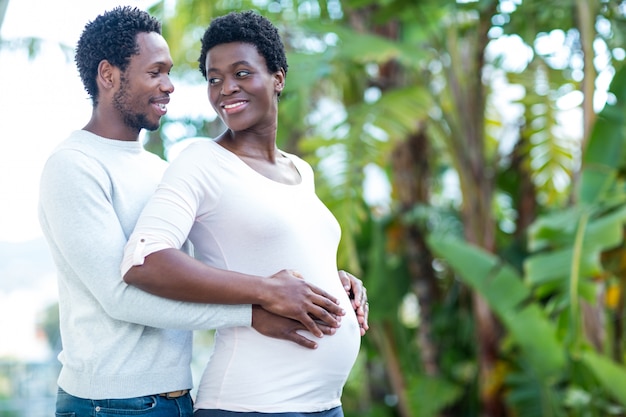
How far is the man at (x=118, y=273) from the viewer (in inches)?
53.6

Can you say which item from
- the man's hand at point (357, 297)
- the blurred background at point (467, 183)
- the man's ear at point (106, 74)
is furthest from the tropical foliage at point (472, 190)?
the man's ear at point (106, 74)

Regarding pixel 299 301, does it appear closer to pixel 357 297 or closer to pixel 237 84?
pixel 357 297

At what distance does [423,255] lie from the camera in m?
5.77

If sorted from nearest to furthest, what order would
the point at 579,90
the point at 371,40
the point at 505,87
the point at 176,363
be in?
the point at 176,363 < the point at 371,40 < the point at 579,90 < the point at 505,87

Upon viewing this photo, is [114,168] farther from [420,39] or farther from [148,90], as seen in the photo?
[420,39]

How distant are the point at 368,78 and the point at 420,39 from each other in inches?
17.2

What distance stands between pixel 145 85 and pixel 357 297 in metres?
0.56

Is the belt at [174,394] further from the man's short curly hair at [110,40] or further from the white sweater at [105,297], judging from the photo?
the man's short curly hair at [110,40]

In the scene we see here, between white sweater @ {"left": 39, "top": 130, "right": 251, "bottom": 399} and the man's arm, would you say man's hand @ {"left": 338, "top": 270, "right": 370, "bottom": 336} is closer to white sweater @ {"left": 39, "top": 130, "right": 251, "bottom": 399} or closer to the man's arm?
the man's arm

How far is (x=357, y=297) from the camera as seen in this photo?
1620mm

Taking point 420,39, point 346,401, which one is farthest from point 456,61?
point 346,401

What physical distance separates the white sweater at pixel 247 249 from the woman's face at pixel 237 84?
7 centimetres

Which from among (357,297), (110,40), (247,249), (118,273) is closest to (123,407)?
(118,273)

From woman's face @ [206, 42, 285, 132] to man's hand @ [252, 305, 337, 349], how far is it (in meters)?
0.33
